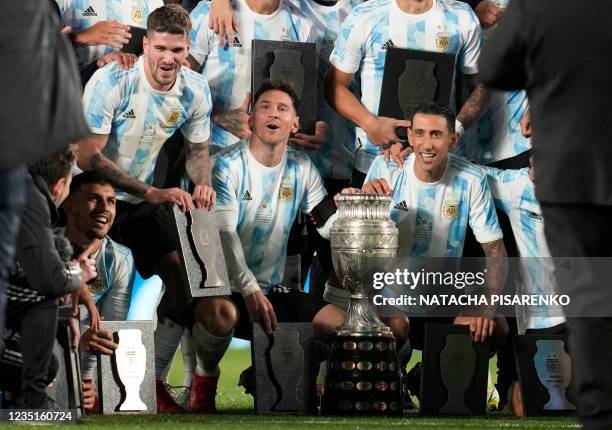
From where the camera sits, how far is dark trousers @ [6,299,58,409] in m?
5.09

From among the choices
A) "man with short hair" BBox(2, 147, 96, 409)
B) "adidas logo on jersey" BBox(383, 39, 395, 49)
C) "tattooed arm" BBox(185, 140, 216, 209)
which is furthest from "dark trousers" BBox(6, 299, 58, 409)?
"adidas logo on jersey" BBox(383, 39, 395, 49)

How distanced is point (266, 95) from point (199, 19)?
1.77ft

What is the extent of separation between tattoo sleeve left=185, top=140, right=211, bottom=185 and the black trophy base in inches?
44.5

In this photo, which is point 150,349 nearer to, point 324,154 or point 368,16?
point 324,154

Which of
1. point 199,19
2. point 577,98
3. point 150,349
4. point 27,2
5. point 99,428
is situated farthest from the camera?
point 199,19

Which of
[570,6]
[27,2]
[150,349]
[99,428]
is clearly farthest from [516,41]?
[150,349]

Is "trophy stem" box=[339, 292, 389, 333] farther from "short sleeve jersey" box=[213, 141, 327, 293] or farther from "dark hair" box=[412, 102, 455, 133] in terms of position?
"dark hair" box=[412, 102, 455, 133]

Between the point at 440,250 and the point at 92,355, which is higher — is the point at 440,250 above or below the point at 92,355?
above

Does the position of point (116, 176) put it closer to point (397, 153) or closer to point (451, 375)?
point (397, 153)

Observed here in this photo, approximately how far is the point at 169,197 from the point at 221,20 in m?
0.99

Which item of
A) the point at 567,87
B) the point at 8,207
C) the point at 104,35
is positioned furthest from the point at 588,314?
the point at 104,35

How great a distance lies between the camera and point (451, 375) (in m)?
6.49

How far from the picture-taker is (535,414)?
6.52 metres

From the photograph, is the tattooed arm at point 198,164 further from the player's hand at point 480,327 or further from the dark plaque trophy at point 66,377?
the player's hand at point 480,327
